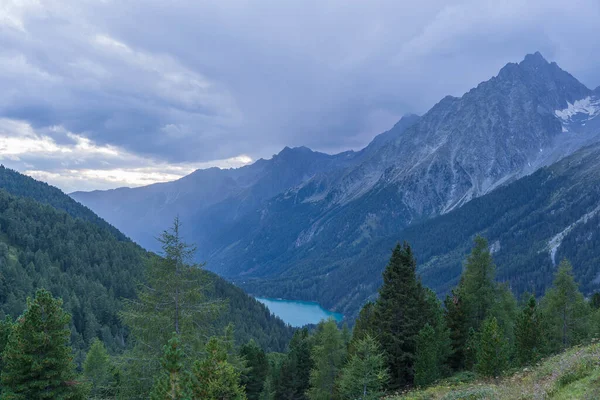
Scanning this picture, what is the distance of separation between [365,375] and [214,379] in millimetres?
13294

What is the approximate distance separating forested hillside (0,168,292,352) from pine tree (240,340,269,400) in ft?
103

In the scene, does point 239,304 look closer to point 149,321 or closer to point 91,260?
Result: point 91,260

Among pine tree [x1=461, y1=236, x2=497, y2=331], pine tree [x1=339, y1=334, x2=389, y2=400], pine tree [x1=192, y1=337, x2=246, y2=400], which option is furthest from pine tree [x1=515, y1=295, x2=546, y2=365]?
pine tree [x1=192, y1=337, x2=246, y2=400]

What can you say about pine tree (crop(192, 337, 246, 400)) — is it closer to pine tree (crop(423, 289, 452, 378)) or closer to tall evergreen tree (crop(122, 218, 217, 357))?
tall evergreen tree (crop(122, 218, 217, 357))

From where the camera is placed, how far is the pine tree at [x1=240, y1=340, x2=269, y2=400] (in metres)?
49.4

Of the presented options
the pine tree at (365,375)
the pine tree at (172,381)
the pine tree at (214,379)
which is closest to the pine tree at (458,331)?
the pine tree at (365,375)

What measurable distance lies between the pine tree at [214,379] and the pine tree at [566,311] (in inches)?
1288

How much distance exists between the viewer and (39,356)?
19.3m

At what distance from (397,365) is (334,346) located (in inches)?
249

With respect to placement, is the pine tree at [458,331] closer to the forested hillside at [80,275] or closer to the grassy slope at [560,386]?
the grassy slope at [560,386]

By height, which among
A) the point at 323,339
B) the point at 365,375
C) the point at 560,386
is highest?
the point at 560,386

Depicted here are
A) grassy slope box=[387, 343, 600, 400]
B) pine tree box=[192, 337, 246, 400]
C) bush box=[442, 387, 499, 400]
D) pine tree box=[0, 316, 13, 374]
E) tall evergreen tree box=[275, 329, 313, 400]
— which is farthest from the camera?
tall evergreen tree box=[275, 329, 313, 400]

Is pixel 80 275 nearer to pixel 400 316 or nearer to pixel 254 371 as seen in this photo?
pixel 254 371

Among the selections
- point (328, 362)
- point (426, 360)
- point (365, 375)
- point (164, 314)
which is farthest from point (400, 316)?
point (164, 314)
